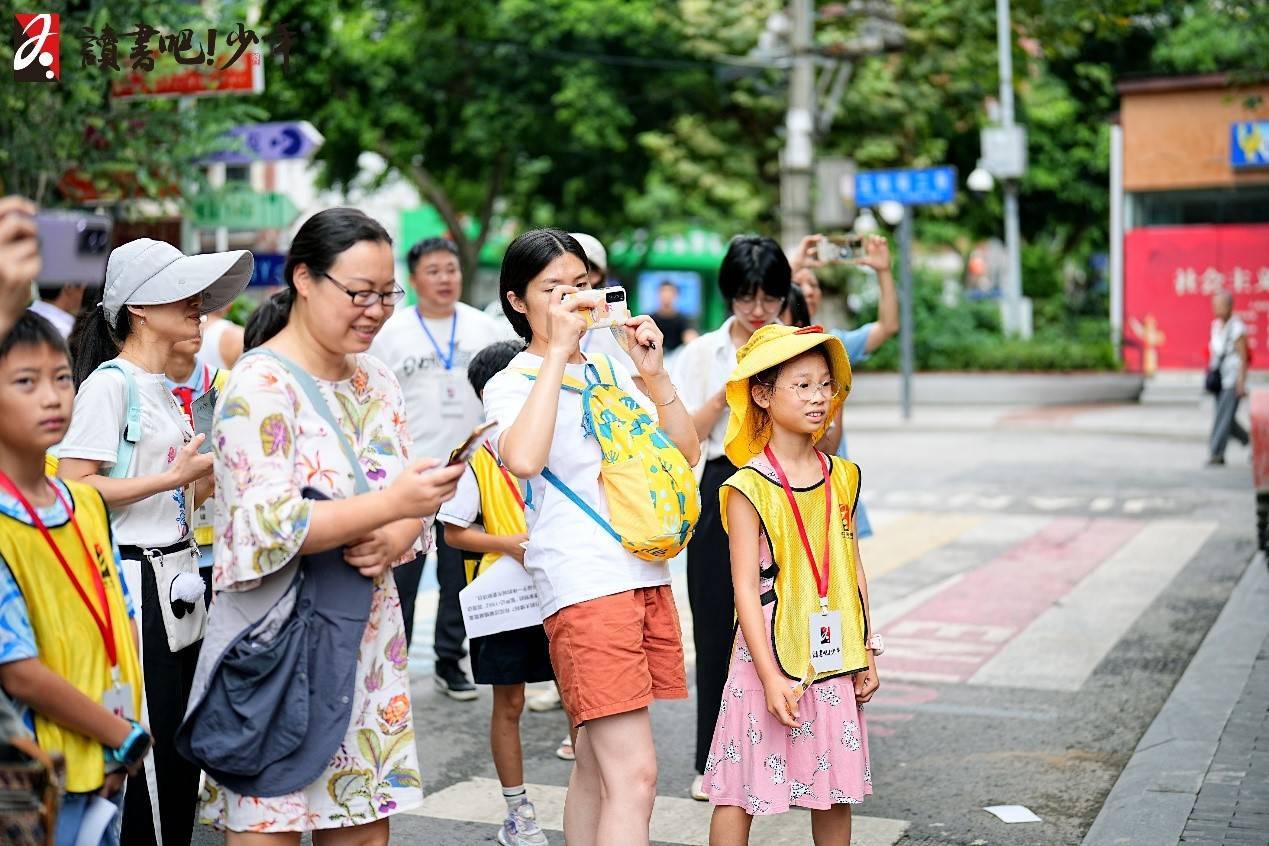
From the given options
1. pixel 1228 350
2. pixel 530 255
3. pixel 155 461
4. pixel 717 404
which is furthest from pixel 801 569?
pixel 1228 350

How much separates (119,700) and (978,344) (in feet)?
85.3

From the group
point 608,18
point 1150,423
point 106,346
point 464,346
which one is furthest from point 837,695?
point 608,18

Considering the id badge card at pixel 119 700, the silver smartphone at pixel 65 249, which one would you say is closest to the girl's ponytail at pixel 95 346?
the silver smartphone at pixel 65 249

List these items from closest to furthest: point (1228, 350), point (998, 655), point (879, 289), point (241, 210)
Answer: point (879, 289)
point (998, 655)
point (241, 210)
point (1228, 350)

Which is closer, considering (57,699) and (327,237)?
(57,699)

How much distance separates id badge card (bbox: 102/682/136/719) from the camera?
9.68 ft

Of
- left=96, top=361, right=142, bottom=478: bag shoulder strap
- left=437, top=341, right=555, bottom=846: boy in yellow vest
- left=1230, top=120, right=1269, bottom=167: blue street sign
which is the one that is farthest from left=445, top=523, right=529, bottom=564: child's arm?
left=1230, top=120, right=1269, bottom=167: blue street sign

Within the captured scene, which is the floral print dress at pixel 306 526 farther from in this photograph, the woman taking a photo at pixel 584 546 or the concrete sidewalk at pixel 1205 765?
the concrete sidewalk at pixel 1205 765

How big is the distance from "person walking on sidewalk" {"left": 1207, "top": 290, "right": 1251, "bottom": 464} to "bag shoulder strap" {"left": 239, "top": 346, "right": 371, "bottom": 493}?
13.9m

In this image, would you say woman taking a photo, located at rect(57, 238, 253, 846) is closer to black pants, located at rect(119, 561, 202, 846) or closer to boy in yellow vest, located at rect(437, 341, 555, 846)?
black pants, located at rect(119, 561, 202, 846)

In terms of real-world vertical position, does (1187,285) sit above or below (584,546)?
above

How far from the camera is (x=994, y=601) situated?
9.23 metres

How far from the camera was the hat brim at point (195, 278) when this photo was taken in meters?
3.92

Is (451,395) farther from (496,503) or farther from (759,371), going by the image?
(759,371)
